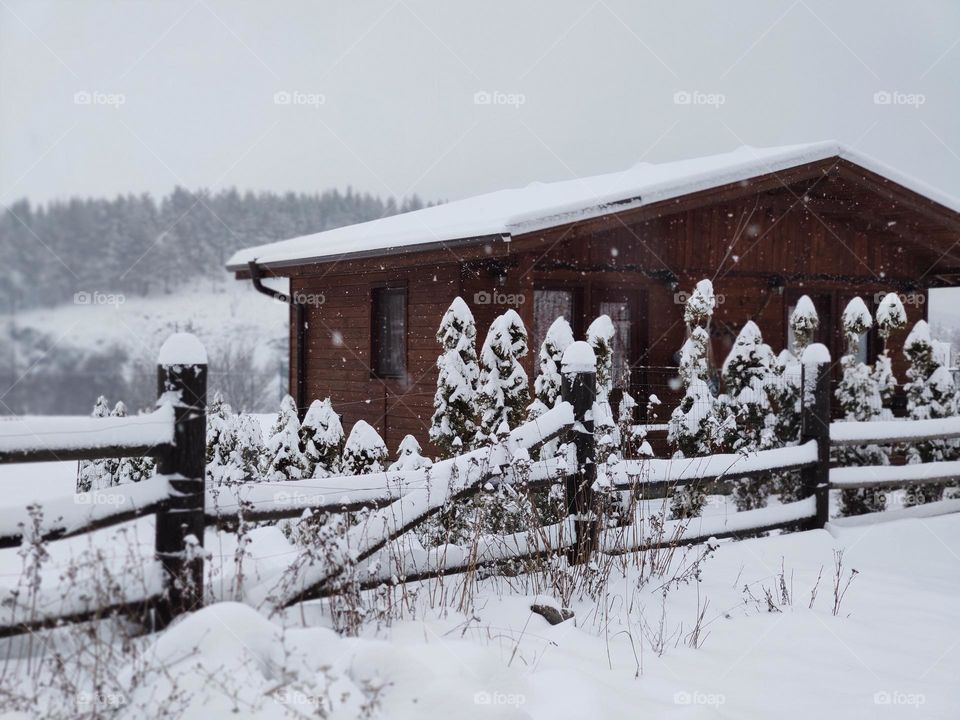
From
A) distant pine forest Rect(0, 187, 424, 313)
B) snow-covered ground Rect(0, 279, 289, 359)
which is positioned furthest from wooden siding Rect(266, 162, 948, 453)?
snow-covered ground Rect(0, 279, 289, 359)

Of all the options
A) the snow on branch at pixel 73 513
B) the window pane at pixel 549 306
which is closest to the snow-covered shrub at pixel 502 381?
the window pane at pixel 549 306

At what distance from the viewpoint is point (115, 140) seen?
87.3m

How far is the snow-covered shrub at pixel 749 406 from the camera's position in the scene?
8820 mm

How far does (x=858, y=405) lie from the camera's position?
9812 millimetres

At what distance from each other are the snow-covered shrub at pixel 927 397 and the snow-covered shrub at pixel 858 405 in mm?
407

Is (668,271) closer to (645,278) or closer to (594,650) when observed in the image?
(645,278)

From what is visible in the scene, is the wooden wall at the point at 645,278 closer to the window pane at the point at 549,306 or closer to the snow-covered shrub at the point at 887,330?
the window pane at the point at 549,306

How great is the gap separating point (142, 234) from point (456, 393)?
46568 millimetres

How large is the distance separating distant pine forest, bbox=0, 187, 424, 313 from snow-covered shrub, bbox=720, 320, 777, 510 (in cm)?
4444

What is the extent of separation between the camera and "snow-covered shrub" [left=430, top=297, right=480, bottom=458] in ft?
26.7

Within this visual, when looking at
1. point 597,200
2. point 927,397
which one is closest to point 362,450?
point 597,200

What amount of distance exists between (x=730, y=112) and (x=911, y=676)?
240 ft

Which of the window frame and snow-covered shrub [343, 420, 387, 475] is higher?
the window frame

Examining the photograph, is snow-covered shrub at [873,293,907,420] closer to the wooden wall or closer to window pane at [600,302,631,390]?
the wooden wall
